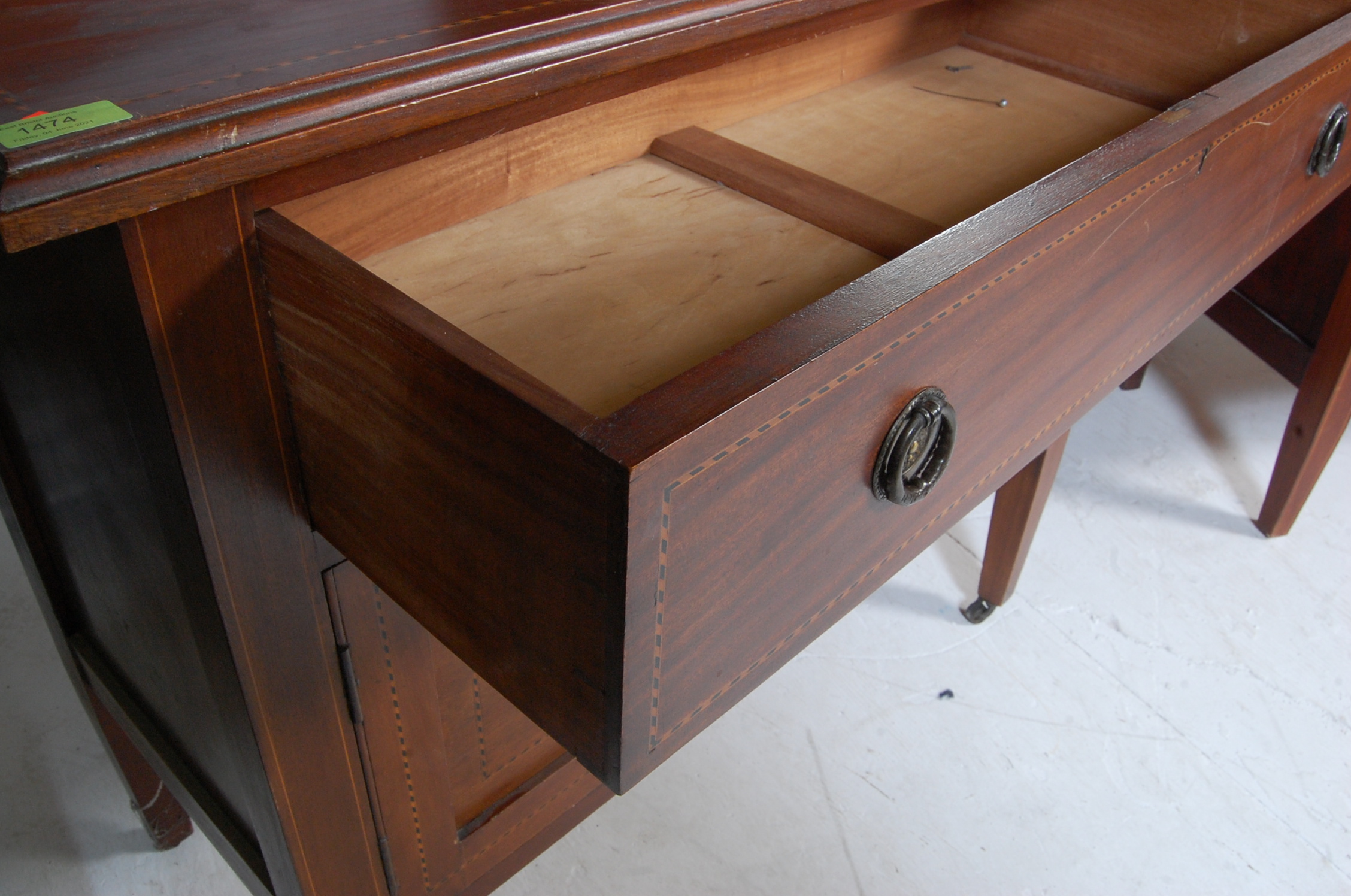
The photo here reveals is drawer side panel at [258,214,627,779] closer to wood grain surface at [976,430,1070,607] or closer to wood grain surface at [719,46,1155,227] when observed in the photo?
wood grain surface at [719,46,1155,227]

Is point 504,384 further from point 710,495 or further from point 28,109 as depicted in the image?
point 28,109

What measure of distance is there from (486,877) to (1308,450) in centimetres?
136

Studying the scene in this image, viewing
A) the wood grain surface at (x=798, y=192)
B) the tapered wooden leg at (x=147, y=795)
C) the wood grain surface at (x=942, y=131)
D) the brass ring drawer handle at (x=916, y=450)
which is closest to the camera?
the brass ring drawer handle at (x=916, y=450)

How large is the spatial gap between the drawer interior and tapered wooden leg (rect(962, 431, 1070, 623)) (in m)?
0.50

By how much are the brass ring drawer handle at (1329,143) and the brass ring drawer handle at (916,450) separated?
2.12ft

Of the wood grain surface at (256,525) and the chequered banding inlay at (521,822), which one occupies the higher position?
the wood grain surface at (256,525)

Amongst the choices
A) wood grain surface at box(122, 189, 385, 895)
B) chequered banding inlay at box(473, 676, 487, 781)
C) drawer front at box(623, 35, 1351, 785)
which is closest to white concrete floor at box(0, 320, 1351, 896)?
chequered banding inlay at box(473, 676, 487, 781)

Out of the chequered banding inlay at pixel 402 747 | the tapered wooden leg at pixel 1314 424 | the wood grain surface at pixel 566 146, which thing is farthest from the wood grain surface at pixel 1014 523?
the chequered banding inlay at pixel 402 747

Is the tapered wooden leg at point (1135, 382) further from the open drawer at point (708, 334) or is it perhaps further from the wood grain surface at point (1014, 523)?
the open drawer at point (708, 334)

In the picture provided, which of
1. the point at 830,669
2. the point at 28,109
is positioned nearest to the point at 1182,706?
the point at 830,669

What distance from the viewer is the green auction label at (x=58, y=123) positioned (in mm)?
477

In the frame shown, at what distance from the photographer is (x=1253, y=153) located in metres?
0.91

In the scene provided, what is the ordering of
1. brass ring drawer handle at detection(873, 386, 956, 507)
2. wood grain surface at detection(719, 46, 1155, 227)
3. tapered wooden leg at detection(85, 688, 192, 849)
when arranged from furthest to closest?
tapered wooden leg at detection(85, 688, 192, 849), wood grain surface at detection(719, 46, 1155, 227), brass ring drawer handle at detection(873, 386, 956, 507)

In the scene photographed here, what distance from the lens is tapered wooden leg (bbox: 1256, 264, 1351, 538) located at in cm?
156
